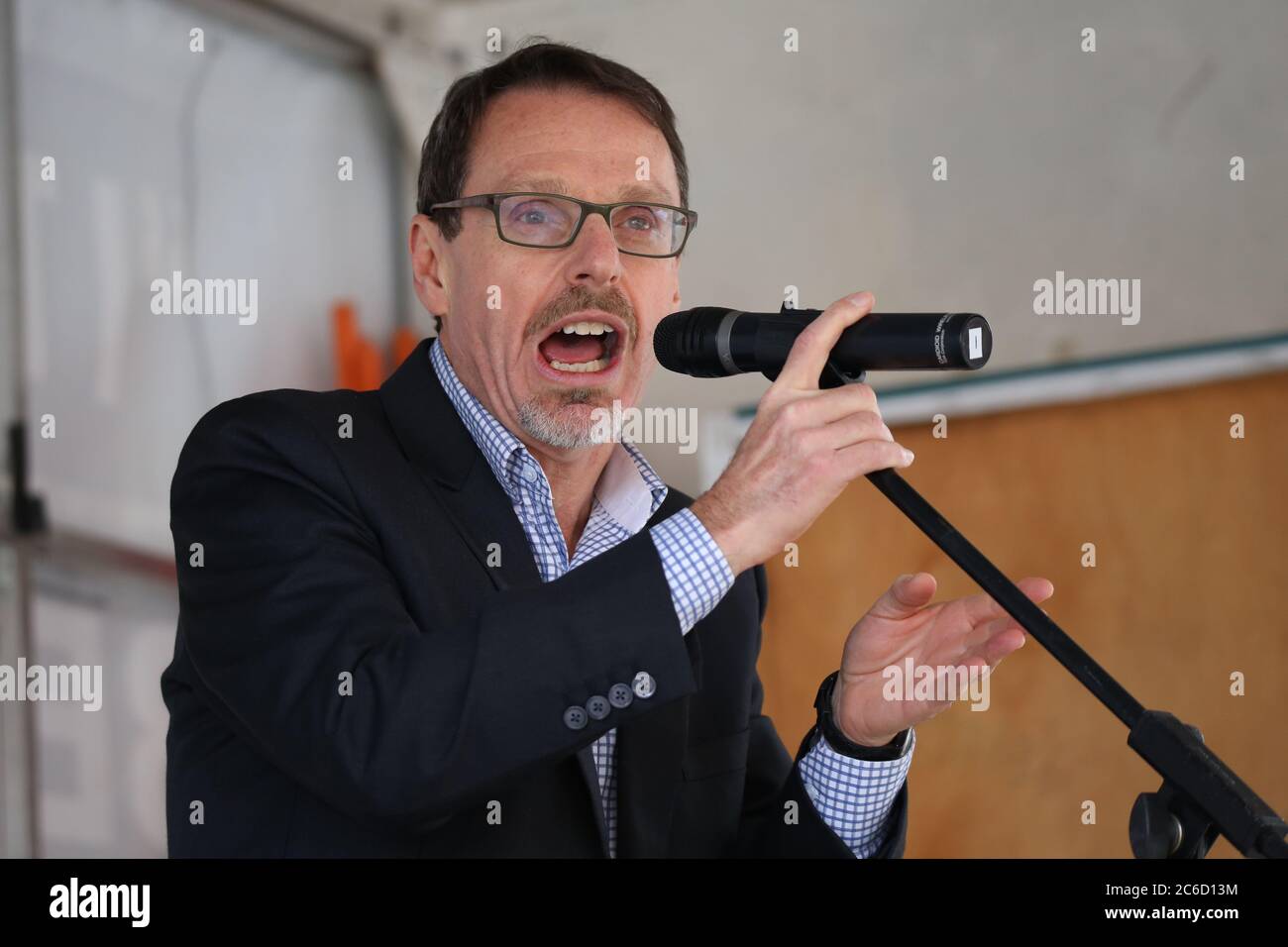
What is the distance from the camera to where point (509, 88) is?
6.48ft

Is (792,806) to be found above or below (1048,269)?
below

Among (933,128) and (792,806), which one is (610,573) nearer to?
(792,806)

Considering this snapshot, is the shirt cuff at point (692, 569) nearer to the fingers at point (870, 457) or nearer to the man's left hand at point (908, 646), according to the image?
the fingers at point (870, 457)

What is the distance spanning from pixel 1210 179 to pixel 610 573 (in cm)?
298

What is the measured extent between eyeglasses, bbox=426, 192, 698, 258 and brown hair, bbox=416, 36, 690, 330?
106 millimetres

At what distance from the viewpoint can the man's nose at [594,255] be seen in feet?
5.97

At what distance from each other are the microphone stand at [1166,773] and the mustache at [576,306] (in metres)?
0.75

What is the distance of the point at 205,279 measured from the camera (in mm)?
4129

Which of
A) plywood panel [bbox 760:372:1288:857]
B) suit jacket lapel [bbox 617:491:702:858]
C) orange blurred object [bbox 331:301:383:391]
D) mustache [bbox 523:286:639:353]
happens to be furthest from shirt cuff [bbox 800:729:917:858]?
orange blurred object [bbox 331:301:383:391]

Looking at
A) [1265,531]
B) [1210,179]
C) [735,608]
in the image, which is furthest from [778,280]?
[735,608]

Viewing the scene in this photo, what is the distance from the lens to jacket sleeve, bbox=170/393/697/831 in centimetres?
126

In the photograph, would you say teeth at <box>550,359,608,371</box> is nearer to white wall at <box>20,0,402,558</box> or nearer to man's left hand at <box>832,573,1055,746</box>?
man's left hand at <box>832,573,1055,746</box>

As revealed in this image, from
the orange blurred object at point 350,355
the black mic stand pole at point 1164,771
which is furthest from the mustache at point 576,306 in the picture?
the orange blurred object at point 350,355

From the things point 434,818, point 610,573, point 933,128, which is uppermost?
point 933,128
